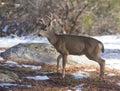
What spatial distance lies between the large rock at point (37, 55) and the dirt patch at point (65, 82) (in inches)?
57.9

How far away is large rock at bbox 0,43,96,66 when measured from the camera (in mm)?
13016

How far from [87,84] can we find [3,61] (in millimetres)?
3961

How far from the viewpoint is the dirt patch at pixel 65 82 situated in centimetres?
899

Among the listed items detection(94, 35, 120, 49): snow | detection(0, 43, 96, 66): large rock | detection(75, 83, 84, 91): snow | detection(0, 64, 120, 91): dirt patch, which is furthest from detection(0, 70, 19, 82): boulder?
detection(94, 35, 120, 49): snow

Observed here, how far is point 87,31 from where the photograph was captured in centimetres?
2891

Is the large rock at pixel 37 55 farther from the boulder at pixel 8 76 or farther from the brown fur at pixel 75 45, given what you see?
the boulder at pixel 8 76

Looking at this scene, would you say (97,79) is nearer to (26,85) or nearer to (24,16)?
(26,85)

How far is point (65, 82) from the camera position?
380 inches

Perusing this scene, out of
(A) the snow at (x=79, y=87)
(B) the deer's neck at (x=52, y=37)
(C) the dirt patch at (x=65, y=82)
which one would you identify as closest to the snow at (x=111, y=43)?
(C) the dirt patch at (x=65, y=82)

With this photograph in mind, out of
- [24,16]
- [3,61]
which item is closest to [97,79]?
[3,61]

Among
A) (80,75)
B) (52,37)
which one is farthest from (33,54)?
(52,37)

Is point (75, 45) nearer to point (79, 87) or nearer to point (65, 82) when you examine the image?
point (65, 82)

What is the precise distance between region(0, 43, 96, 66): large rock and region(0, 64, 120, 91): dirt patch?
1.47 meters

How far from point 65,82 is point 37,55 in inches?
153
